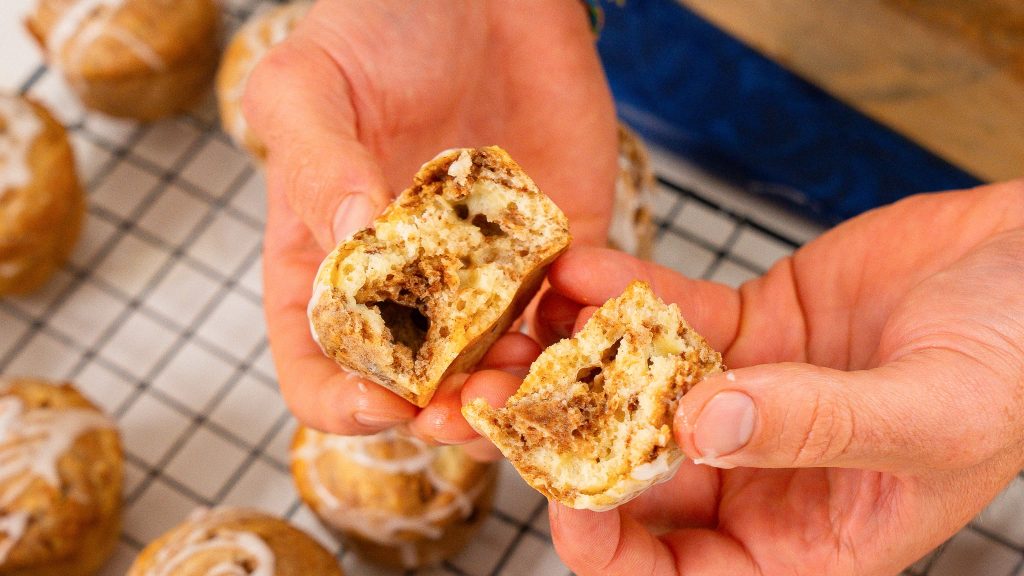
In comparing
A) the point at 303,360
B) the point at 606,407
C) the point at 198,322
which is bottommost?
the point at 198,322

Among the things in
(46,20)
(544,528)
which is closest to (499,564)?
(544,528)

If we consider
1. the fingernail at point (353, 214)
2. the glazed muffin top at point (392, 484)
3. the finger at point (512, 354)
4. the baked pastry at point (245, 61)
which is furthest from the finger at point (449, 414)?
the baked pastry at point (245, 61)

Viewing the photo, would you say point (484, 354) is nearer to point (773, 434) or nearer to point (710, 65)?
point (773, 434)

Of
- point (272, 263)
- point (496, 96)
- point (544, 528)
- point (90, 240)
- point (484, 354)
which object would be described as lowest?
point (90, 240)

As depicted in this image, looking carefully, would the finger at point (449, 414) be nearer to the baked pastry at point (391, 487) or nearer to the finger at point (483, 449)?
the finger at point (483, 449)

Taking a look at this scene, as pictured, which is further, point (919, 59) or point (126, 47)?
point (126, 47)

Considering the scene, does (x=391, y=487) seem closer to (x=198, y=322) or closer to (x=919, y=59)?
(x=198, y=322)

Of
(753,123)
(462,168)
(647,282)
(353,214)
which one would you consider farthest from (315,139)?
(753,123)
